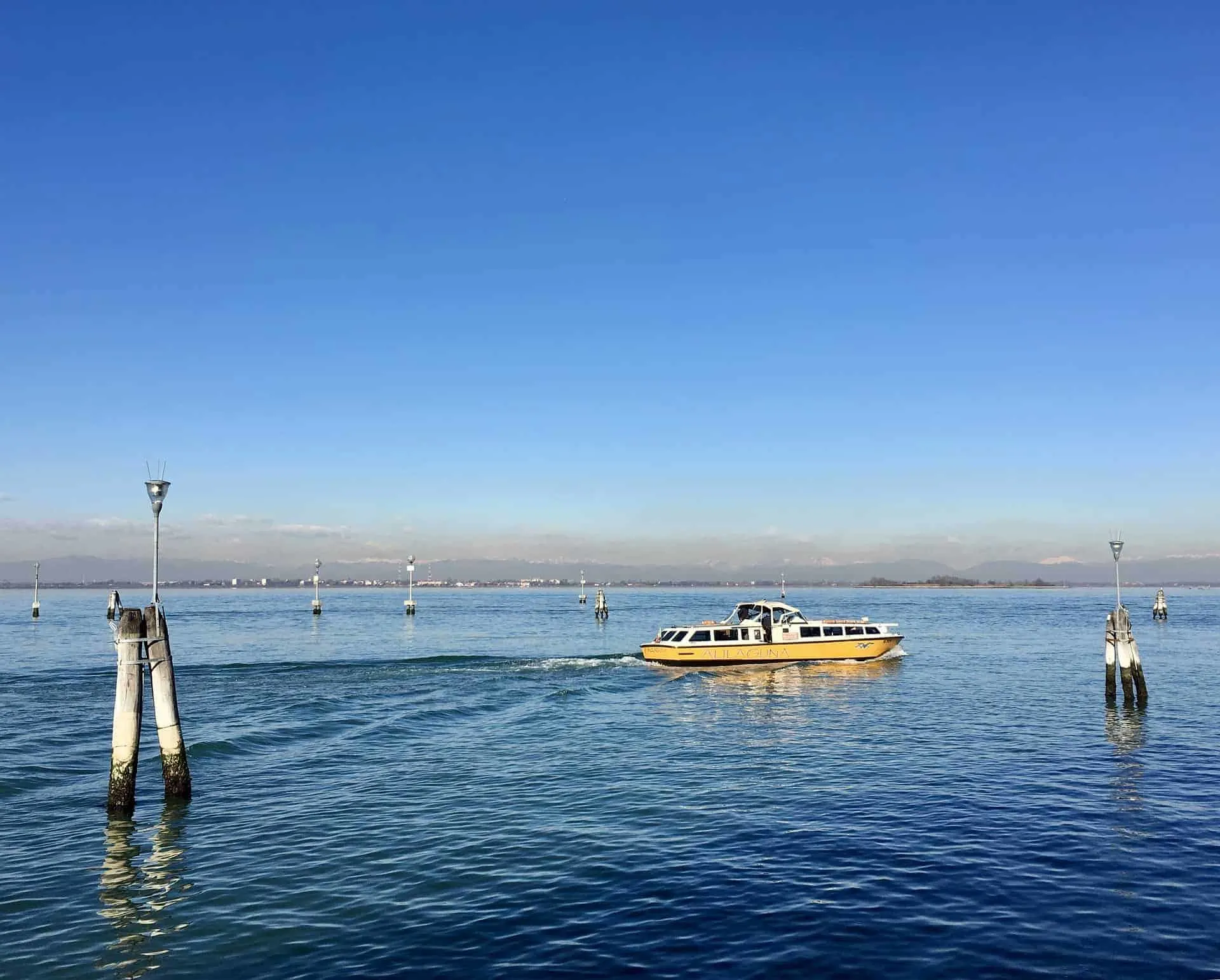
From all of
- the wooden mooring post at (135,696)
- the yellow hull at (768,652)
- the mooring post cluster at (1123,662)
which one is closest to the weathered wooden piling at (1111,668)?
the mooring post cluster at (1123,662)

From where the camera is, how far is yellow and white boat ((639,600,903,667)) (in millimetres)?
60281

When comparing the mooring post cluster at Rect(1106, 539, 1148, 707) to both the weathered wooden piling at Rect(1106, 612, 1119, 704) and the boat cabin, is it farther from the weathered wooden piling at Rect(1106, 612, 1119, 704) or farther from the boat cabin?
the boat cabin

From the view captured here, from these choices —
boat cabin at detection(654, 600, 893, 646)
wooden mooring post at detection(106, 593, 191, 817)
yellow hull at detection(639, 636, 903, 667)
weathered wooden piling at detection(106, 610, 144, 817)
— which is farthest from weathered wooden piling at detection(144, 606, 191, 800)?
boat cabin at detection(654, 600, 893, 646)

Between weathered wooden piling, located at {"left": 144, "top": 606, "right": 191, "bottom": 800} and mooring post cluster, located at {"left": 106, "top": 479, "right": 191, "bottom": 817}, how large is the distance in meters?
0.02

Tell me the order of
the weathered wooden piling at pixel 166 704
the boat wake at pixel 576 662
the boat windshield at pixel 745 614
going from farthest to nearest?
the boat windshield at pixel 745 614
the boat wake at pixel 576 662
the weathered wooden piling at pixel 166 704

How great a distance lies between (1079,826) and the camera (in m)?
20.7

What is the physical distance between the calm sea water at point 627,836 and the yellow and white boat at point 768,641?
13.3m

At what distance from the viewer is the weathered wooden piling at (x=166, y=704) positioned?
22594 mm

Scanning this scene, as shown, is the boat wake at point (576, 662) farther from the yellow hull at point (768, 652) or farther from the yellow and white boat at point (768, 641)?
the yellow and white boat at point (768, 641)

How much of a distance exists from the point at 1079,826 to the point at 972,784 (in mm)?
4511

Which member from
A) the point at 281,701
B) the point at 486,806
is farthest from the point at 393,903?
the point at 281,701

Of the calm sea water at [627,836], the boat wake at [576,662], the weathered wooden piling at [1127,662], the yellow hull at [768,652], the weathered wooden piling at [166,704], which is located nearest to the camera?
the calm sea water at [627,836]

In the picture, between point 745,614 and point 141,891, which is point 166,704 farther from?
point 745,614

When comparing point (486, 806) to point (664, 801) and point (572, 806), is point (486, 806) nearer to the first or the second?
point (572, 806)
